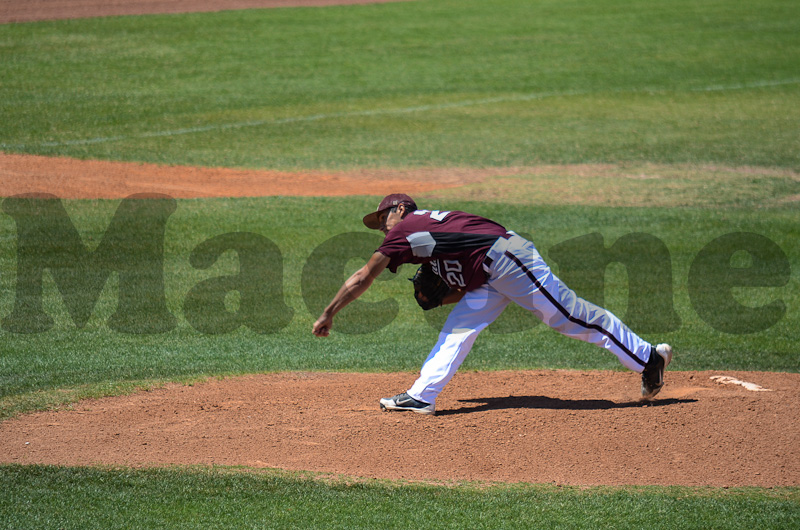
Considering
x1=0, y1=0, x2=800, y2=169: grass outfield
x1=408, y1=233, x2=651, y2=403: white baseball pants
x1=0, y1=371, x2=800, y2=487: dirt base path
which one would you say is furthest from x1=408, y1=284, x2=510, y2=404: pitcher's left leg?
x1=0, y1=0, x2=800, y2=169: grass outfield

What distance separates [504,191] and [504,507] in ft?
35.3

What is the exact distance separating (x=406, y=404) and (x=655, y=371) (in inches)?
79.6

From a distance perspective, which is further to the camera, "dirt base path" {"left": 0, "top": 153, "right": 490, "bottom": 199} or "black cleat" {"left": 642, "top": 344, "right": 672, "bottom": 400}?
"dirt base path" {"left": 0, "top": 153, "right": 490, "bottom": 199}

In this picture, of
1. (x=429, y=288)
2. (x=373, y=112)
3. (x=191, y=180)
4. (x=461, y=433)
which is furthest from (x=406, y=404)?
(x=373, y=112)

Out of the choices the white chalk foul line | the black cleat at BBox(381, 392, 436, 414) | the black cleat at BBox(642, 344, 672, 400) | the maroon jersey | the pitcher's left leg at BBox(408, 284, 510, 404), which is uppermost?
the white chalk foul line

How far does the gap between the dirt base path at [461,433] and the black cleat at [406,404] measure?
0.25 ft

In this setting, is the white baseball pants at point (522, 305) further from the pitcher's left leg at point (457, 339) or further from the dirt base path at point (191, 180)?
the dirt base path at point (191, 180)

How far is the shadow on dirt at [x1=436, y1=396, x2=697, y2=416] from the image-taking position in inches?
279

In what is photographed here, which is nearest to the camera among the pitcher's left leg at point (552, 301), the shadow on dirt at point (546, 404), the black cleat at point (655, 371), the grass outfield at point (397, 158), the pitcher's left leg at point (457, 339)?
the grass outfield at point (397, 158)

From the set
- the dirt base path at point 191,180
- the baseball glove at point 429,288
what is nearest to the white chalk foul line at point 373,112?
the dirt base path at point 191,180

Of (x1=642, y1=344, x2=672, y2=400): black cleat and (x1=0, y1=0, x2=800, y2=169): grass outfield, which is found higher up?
(x1=0, y1=0, x2=800, y2=169): grass outfield

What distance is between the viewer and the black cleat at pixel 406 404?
687cm

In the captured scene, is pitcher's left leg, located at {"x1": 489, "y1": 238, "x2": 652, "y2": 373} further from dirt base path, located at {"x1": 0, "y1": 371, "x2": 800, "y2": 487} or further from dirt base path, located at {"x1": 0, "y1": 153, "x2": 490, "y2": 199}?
dirt base path, located at {"x1": 0, "y1": 153, "x2": 490, "y2": 199}

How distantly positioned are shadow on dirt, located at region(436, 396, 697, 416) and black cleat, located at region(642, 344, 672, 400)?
5.2 inches
